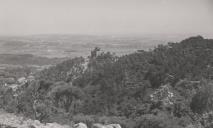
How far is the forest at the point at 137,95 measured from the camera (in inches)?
833

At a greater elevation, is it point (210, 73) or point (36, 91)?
point (210, 73)

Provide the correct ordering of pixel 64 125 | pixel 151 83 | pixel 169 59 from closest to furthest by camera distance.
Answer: pixel 64 125 → pixel 151 83 → pixel 169 59

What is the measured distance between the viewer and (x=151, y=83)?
2598 centimetres

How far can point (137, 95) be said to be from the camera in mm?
24875

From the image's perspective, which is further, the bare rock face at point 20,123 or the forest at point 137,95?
the forest at point 137,95

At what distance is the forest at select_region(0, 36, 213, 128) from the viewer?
69.4 ft

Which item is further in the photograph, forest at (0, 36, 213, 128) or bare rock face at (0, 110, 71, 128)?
forest at (0, 36, 213, 128)

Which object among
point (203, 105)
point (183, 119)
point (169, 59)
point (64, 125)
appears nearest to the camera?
point (64, 125)

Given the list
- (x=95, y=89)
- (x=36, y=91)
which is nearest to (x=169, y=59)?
(x=95, y=89)

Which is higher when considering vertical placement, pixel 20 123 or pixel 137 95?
pixel 137 95

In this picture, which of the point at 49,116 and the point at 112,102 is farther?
the point at 112,102

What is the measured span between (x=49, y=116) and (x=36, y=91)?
887 centimetres

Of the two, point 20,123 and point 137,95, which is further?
point 137,95

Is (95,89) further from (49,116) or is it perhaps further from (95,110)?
(49,116)
